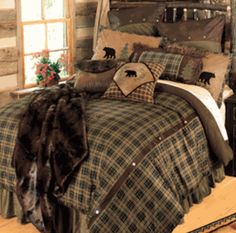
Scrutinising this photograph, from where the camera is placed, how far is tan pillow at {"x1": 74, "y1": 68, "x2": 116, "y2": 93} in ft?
14.4

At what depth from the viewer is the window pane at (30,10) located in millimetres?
5312

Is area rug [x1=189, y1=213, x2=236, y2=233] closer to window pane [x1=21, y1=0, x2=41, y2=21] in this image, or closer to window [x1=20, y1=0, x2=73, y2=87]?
window [x1=20, y1=0, x2=73, y2=87]

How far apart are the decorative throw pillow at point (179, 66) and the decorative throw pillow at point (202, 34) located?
309 millimetres

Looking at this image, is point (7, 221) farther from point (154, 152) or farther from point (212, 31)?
point (212, 31)

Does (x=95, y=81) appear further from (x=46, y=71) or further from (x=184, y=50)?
(x=46, y=71)

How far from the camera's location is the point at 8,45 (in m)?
5.08

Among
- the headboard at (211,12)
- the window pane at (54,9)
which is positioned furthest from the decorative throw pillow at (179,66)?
the window pane at (54,9)

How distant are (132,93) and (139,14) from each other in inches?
55.9

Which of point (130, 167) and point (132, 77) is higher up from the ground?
point (132, 77)

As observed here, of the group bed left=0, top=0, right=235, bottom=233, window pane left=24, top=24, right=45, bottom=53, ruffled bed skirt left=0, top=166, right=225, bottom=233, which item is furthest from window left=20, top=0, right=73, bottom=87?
ruffled bed skirt left=0, top=166, right=225, bottom=233

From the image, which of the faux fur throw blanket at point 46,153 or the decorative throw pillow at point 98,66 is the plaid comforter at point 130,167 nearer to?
the faux fur throw blanket at point 46,153

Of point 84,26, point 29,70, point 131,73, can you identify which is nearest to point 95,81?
point 131,73

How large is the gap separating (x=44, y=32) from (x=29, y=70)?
0.42 meters

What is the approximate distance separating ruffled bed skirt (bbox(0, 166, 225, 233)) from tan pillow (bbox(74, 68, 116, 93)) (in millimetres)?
1001
